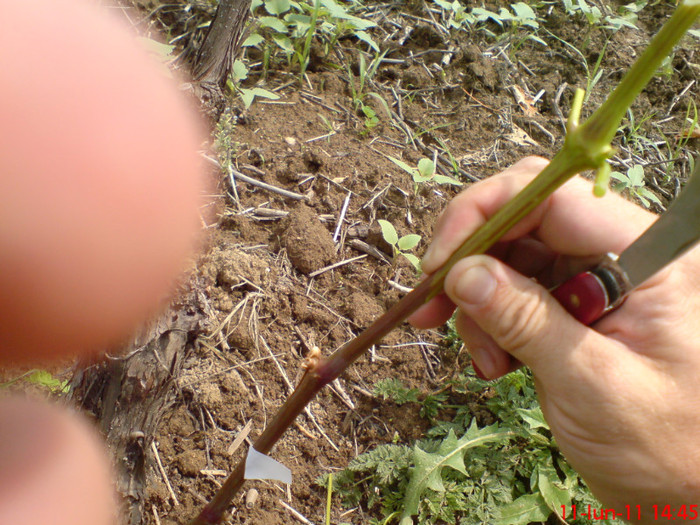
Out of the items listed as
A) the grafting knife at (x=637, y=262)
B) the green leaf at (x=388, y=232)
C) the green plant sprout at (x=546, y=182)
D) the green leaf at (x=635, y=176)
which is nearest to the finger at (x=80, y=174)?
the green plant sprout at (x=546, y=182)

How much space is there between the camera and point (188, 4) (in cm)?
255

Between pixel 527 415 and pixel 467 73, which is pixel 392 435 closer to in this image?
pixel 527 415

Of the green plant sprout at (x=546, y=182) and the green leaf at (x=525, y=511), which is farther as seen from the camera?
the green leaf at (x=525, y=511)

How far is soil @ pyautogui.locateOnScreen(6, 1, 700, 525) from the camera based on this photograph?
4.97 feet

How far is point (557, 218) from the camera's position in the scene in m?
1.11

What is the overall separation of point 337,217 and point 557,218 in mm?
1001

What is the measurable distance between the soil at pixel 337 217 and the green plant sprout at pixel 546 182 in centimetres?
48

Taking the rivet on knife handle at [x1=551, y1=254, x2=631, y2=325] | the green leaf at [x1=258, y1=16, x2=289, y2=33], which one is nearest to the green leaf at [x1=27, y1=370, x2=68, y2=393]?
the rivet on knife handle at [x1=551, y1=254, x2=631, y2=325]

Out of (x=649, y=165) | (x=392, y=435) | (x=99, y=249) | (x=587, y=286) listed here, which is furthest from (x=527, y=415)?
(x=649, y=165)

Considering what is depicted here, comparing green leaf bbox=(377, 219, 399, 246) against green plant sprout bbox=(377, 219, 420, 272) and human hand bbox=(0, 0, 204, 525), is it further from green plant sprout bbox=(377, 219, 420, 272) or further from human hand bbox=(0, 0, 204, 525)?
human hand bbox=(0, 0, 204, 525)

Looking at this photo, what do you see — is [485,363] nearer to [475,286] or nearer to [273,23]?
[475,286]

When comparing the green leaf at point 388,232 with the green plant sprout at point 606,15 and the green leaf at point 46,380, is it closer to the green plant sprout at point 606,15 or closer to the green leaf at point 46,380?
the green leaf at point 46,380

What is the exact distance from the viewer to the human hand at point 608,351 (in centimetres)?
91

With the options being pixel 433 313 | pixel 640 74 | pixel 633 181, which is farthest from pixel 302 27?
pixel 640 74
